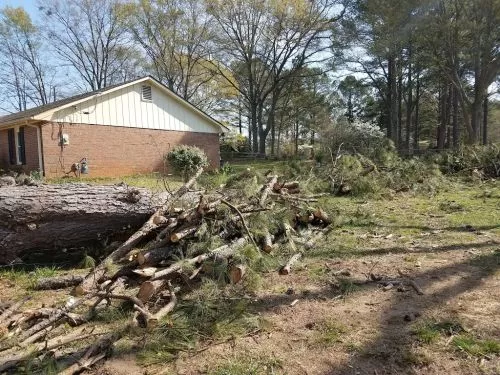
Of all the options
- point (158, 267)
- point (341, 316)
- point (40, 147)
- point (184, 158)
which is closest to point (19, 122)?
point (40, 147)

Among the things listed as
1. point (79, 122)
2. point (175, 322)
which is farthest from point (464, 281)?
point (79, 122)

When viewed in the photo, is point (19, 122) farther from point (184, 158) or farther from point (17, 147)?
point (184, 158)

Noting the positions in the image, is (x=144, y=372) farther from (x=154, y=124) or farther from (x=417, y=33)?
(x=417, y=33)

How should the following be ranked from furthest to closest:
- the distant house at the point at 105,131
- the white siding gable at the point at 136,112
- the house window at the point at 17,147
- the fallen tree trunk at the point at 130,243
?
the house window at the point at 17,147 < the white siding gable at the point at 136,112 < the distant house at the point at 105,131 < the fallen tree trunk at the point at 130,243

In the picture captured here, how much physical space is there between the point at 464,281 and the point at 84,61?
4122 cm

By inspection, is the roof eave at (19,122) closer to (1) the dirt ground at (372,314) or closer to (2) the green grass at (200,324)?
(1) the dirt ground at (372,314)

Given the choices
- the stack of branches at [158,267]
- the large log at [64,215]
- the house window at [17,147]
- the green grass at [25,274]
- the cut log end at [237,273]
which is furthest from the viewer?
the house window at [17,147]

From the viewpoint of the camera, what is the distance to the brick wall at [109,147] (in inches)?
682

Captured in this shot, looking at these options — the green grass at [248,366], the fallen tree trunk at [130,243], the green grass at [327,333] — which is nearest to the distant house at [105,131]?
the fallen tree trunk at [130,243]

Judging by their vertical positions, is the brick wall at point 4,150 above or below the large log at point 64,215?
above

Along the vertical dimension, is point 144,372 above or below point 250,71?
below

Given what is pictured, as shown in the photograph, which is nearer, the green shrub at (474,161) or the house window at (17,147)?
the green shrub at (474,161)

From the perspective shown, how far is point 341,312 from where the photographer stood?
11.9ft

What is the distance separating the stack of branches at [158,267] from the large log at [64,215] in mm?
438
